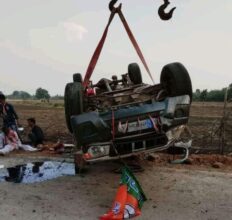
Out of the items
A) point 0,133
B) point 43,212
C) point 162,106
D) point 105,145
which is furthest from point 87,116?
point 0,133

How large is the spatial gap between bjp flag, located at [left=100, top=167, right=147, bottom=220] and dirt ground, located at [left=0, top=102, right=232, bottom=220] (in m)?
0.18

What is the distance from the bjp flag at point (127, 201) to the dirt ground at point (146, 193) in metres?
0.18

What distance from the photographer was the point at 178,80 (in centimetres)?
680

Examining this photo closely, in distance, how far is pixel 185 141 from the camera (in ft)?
24.2

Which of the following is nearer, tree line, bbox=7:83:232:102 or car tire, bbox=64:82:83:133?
car tire, bbox=64:82:83:133

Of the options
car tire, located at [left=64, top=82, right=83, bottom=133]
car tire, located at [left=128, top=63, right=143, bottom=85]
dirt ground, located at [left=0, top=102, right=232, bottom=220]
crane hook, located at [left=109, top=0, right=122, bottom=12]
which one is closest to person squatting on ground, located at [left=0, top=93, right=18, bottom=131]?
dirt ground, located at [left=0, top=102, right=232, bottom=220]

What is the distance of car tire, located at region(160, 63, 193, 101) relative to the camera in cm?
680

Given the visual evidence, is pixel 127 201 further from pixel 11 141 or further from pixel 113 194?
pixel 11 141

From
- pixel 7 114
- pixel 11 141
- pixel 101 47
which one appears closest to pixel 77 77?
pixel 101 47

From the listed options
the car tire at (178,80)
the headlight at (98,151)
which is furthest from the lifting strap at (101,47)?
the headlight at (98,151)

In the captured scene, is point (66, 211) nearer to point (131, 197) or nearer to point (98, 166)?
point (131, 197)

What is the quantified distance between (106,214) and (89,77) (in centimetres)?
306

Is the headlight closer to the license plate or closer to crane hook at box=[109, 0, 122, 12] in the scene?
the license plate

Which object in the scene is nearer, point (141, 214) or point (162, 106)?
point (141, 214)
